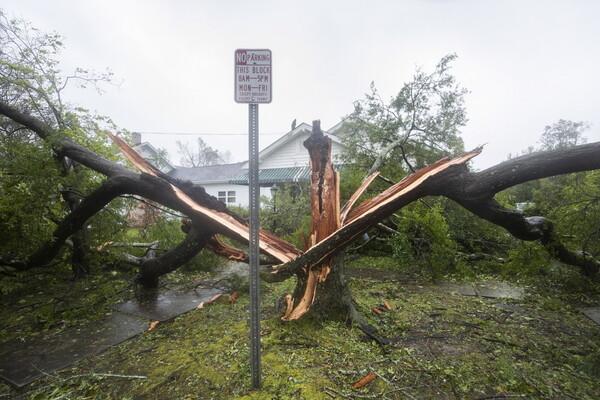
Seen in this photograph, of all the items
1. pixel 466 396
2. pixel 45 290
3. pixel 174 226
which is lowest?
pixel 45 290

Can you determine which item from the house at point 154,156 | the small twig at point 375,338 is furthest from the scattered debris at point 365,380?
the house at point 154,156

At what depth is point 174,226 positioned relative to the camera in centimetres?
564

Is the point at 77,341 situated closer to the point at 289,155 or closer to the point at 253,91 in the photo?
the point at 253,91

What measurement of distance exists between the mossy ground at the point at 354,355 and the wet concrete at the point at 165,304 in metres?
0.32

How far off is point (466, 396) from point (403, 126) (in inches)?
258

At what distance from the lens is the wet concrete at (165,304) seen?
3.59 metres

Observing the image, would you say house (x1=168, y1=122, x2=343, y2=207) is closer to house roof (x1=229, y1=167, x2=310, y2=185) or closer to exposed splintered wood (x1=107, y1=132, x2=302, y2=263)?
house roof (x1=229, y1=167, x2=310, y2=185)

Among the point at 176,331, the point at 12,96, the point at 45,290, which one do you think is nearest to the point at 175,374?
the point at 176,331

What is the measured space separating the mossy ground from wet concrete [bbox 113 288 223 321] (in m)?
0.32

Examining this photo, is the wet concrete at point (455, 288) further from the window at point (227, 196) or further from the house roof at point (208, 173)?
the house roof at point (208, 173)

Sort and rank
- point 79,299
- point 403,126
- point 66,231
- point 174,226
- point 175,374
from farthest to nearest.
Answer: point 403,126
point 174,226
point 79,299
point 66,231
point 175,374

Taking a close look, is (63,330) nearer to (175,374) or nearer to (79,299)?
(79,299)

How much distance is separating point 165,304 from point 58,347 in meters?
1.31

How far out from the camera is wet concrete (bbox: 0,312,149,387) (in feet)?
7.64
